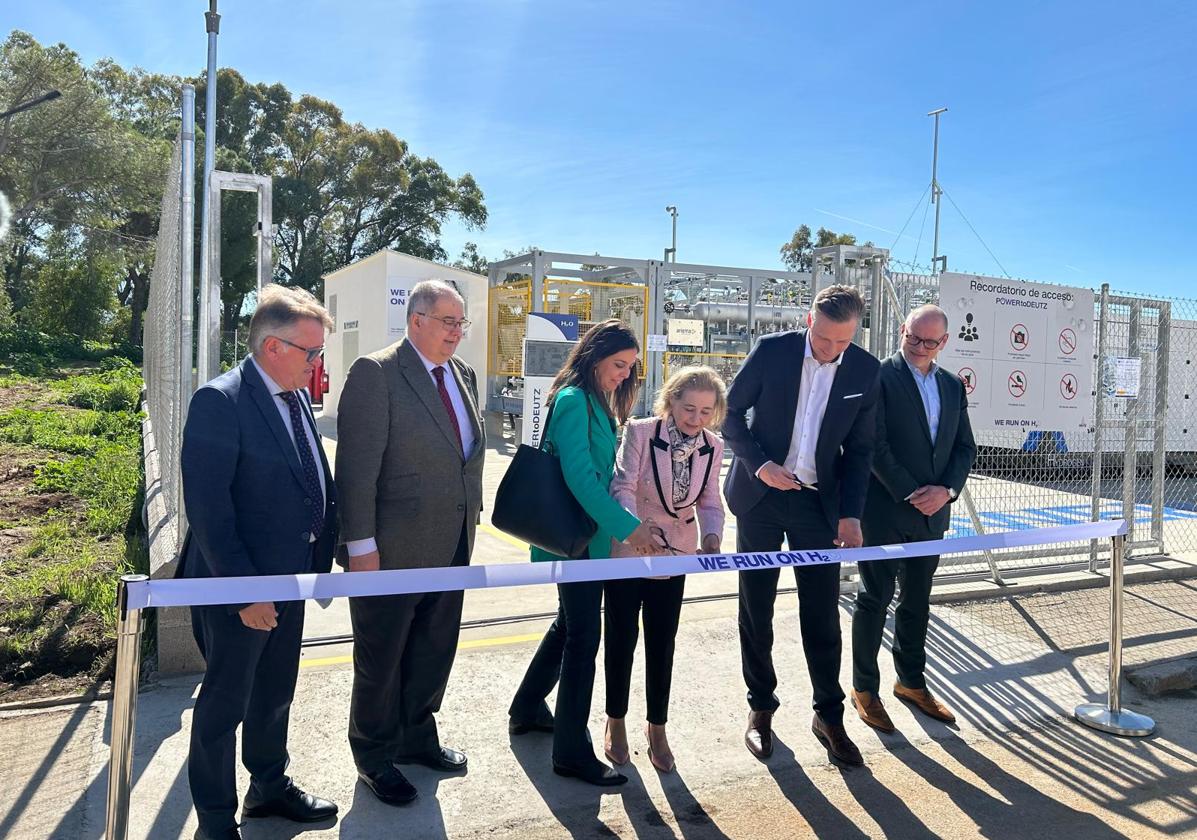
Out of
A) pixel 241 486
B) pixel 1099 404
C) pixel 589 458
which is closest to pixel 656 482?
pixel 589 458

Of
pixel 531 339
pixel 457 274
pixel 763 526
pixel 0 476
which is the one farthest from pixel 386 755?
pixel 457 274

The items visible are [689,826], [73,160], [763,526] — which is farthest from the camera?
[73,160]

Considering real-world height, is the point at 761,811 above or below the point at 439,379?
below

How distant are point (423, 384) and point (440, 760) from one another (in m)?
1.56

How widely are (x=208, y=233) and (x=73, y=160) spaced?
32.0 m

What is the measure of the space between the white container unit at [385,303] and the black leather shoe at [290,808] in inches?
516

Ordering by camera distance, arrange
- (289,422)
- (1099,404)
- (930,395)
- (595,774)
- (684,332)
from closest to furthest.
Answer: (289,422)
(595,774)
(930,395)
(1099,404)
(684,332)

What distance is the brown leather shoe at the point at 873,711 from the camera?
410 cm

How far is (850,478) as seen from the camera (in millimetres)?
3920

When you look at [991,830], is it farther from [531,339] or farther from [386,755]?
[531,339]

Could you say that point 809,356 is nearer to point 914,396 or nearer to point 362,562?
point 914,396

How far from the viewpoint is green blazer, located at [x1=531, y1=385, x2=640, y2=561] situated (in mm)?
3273

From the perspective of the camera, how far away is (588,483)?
3273 mm

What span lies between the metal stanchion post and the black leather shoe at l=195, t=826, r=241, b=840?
391 cm
